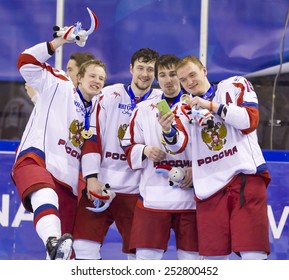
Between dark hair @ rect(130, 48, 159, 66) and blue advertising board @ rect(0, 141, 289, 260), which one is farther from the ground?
Result: dark hair @ rect(130, 48, 159, 66)

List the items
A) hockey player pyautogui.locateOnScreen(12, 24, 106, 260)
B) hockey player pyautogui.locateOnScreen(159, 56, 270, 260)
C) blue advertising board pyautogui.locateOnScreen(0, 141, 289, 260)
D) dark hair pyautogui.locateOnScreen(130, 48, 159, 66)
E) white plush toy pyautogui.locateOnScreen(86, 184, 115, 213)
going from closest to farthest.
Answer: hockey player pyautogui.locateOnScreen(159, 56, 270, 260) → hockey player pyautogui.locateOnScreen(12, 24, 106, 260) → white plush toy pyautogui.locateOnScreen(86, 184, 115, 213) → dark hair pyautogui.locateOnScreen(130, 48, 159, 66) → blue advertising board pyautogui.locateOnScreen(0, 141, 289, 260)

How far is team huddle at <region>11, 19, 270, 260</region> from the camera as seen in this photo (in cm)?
372

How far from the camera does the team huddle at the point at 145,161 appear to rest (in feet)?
12.2

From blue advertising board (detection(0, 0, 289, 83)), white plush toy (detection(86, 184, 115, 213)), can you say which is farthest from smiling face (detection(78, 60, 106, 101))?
blue advertising board (detection(0, 0, 289, 83))

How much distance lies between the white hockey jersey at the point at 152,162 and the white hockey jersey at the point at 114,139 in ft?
0.50

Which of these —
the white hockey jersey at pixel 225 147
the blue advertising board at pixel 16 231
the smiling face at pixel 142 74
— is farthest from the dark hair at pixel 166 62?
the blue advertising board at pixel 16 231

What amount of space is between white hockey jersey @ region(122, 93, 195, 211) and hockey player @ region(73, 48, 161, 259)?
155 millimetres

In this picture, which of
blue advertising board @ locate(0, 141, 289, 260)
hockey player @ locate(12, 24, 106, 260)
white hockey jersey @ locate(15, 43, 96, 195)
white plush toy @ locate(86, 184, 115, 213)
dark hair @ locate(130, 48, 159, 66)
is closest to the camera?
hockey player @ locate(12, 24, 106, 260)

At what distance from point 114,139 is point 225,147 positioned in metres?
0.71

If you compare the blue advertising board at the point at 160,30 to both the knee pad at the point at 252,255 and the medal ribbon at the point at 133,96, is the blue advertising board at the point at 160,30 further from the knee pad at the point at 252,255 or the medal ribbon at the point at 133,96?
the knee pad at the point at 252,255

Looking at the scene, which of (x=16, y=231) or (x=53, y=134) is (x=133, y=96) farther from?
(x=16, y=231)

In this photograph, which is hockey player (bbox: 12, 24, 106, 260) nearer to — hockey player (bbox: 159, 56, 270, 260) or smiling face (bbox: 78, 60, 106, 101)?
smiling face (bbox: 78, 60, 106, 101)

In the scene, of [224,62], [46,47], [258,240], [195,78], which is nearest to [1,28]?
[224,62]

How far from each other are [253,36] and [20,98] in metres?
1.69
